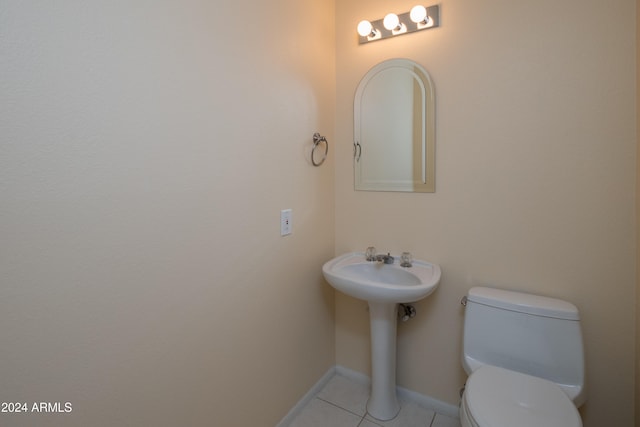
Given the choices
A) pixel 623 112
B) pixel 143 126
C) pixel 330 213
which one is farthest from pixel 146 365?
pixel 623 112

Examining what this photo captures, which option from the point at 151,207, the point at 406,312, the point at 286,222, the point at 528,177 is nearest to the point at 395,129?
the point at 528,177

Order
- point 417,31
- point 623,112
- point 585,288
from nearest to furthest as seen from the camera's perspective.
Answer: point 623,112 → point 585,288 → point 417,31

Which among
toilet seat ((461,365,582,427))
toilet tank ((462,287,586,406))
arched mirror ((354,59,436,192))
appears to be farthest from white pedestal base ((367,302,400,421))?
arched mirror ((354,59,436,192))

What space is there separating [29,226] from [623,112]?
206 cm

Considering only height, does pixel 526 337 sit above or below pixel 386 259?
below

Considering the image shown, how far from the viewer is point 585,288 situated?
53.5 inches

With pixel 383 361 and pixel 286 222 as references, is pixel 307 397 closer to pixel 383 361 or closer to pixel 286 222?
pixel 383 361

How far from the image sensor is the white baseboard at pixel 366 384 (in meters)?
1.67

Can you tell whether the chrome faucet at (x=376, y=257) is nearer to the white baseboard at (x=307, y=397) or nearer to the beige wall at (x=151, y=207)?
the beige wall at (x=151, y=207)

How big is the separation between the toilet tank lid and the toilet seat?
0.27 m

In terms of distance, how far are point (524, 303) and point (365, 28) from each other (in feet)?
5.26

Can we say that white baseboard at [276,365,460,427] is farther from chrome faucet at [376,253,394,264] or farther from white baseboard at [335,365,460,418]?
chrome faucet at [376,253,394,264]

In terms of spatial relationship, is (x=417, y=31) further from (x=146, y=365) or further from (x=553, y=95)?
(x=146, y=365)

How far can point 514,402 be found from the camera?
42.8 inches
